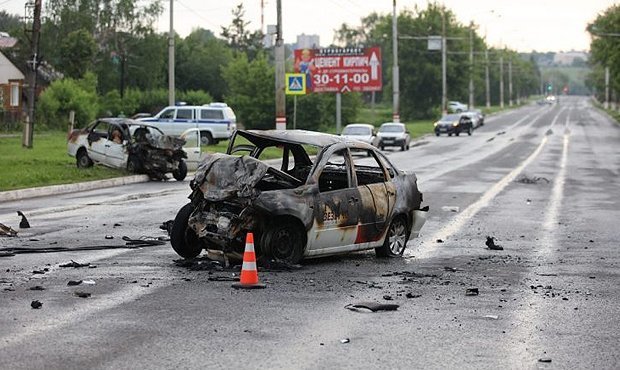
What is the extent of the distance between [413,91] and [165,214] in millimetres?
99741

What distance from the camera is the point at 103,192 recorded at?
27500 mm

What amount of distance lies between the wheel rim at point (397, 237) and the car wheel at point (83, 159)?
67.3 ft

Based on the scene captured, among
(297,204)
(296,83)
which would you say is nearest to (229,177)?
(297,204)

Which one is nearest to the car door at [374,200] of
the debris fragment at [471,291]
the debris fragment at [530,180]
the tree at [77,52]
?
the debris fragment at [471,291]

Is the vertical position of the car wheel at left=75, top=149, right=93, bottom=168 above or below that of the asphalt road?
above

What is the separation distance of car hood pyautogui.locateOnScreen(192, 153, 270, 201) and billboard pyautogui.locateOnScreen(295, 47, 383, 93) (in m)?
60.7

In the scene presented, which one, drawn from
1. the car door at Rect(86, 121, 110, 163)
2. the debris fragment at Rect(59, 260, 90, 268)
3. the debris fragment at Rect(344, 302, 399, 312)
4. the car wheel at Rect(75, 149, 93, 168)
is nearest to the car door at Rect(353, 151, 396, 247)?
the debris fragment at Rect(59, 260, 90, 268)

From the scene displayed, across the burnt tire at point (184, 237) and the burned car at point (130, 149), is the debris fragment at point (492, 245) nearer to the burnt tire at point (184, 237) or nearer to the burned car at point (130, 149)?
the burnt tire at point (184, 237)

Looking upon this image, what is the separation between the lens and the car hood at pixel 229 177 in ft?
40.7

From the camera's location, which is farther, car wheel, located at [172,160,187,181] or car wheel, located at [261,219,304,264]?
car wheel, located at [172,160,187,181]

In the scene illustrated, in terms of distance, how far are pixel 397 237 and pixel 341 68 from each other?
60435 mm

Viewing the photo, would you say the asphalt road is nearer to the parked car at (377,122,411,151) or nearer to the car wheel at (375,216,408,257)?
the car wheel at (375,216,408,257)

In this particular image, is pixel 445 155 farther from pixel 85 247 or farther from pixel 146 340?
pixel 146 340

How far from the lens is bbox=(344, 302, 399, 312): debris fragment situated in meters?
10.2
